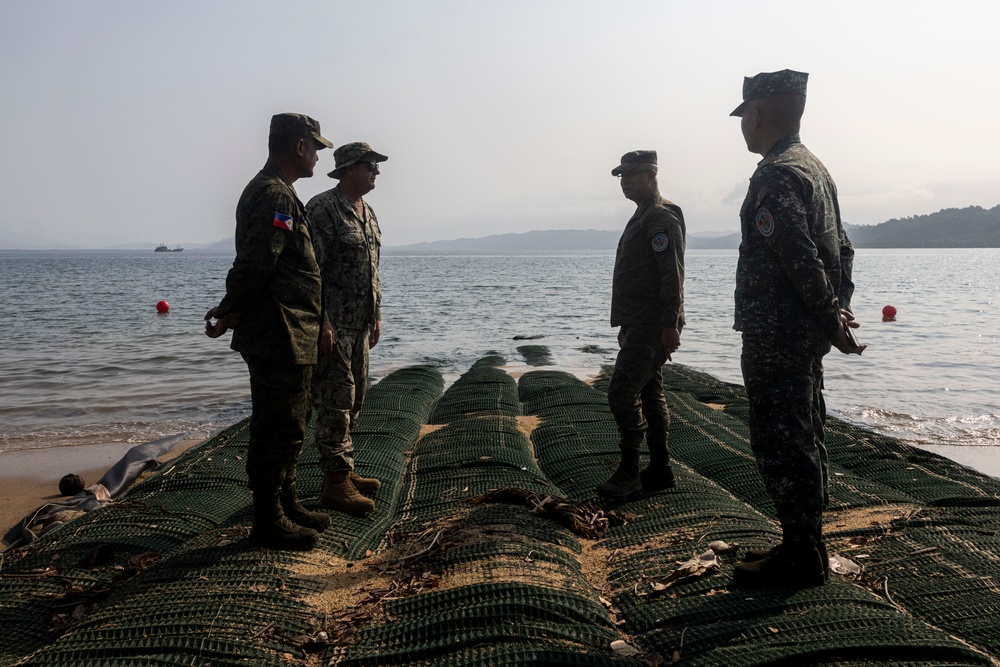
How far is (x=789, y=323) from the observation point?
2.88 metres

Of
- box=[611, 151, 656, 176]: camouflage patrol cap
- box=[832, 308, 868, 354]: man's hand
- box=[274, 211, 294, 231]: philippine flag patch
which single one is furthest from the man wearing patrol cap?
box=[274, 211, 294, 231]: philippine flag patch

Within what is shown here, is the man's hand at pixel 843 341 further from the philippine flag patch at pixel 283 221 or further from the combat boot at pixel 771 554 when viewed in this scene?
the philippine flag patch at pixel 283 221

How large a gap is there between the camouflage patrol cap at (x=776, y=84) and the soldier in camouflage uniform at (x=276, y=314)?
84.4 inches

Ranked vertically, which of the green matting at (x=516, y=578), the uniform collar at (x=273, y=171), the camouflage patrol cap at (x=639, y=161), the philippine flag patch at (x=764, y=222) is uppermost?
the camouflage patrol cap at (x=639, y=161)

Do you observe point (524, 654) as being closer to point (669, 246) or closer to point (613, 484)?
point (613, 484)

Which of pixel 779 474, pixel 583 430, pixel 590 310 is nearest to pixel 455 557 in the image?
pixel 779 474

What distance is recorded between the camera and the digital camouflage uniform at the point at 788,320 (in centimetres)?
281

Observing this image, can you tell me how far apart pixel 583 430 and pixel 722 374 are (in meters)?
8.43

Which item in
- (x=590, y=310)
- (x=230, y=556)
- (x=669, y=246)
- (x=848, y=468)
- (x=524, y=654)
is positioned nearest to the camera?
(x=524, y=654)

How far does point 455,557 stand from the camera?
3.39 meters

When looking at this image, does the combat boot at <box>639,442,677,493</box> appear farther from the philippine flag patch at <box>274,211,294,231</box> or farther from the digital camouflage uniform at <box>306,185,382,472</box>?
the philippine flag patch at <box>274,211,294,231</box>

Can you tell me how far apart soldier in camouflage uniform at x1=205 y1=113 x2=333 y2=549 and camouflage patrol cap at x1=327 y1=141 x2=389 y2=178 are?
1.62ft

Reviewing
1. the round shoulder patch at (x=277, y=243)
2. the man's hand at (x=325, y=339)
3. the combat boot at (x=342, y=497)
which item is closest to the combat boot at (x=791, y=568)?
the combat boot at (x=342, y=497)

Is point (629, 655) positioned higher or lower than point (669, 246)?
lower
